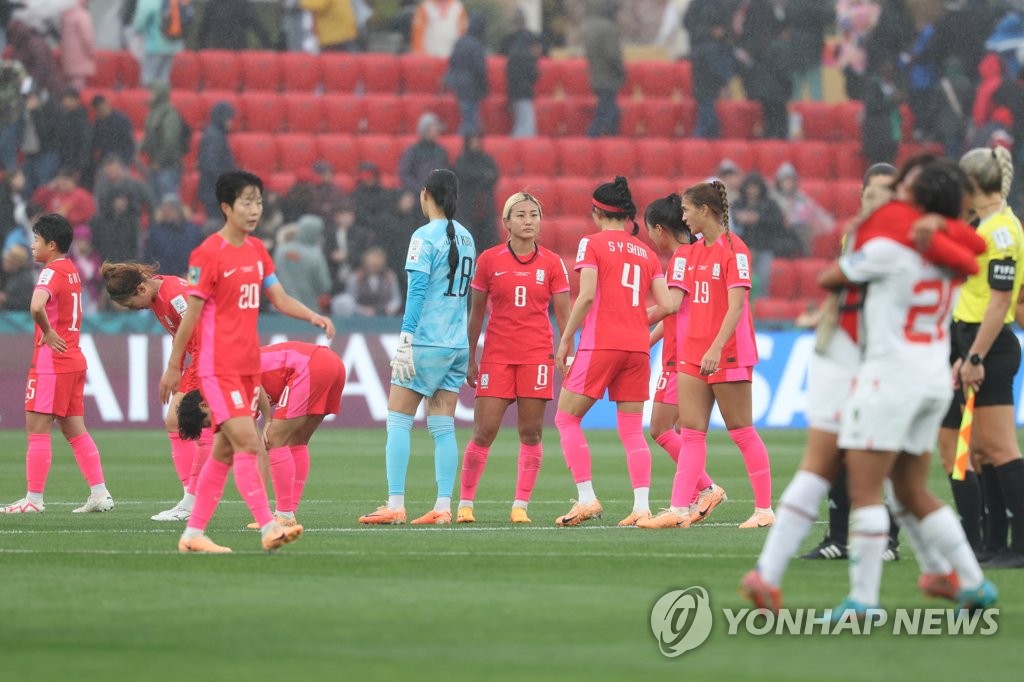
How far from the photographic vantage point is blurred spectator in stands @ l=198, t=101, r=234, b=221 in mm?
23594

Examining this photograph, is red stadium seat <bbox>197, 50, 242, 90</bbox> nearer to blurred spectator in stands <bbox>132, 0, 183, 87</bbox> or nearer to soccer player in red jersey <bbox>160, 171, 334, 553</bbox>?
blurred spectator in stands <bbox>132, 0, 183, 87</bbox>

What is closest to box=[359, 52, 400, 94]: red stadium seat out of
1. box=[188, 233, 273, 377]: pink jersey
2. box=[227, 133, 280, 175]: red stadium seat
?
box=[227, 133, 280, 175]: red stadium seat

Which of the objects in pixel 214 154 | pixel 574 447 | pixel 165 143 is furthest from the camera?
pixel 165 143

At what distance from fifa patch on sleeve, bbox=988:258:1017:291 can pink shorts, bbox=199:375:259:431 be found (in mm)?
3881

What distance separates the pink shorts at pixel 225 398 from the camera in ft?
29.0

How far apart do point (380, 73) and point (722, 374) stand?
17.2 metres

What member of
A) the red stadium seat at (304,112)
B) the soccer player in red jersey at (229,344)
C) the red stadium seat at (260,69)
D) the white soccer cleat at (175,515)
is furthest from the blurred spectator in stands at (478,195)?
the soccer player in red jersey at (229,344)

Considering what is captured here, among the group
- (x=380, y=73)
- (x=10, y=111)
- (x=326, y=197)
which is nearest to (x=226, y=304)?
(x=326, y=197)

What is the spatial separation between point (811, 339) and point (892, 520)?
40.6 feet

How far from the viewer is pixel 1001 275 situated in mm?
8523

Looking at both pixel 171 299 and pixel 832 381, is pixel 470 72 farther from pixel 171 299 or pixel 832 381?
pixel 832 381

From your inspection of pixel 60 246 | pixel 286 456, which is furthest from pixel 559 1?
pixel 286 456

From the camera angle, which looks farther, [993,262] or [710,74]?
[710,74]

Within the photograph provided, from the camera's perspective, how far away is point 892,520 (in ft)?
29.7
